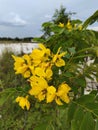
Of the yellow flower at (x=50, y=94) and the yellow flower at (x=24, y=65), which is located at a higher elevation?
the yellow flower at (x=24, y=65)

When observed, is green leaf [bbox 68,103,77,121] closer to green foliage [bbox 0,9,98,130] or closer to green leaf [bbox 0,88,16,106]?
green foliage [bbox 0,9,98,130]

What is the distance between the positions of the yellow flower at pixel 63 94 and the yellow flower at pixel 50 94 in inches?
0.7

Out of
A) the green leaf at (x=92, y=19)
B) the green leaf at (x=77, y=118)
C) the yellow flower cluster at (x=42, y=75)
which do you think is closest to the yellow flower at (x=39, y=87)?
the yellow flower cluster at (x=42, y=75)

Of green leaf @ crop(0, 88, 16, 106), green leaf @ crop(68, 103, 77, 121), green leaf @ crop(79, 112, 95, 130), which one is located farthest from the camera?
green leaf @ crop(0, 88, 16, 106)

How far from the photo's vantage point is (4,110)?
457 cm

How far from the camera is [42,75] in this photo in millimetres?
1480

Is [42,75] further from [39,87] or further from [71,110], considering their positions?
[71,110]

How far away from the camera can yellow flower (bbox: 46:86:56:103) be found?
4.77 ft

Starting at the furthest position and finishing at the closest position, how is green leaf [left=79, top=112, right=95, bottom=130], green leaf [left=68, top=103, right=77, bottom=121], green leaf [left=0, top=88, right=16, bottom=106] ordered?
green leaf [left=0, top=88, right=16, bottom=106]
green leaf [left=68, top=103, right=77, bottom=121]
green leaf [left=79, top=112, right=95, bottom=130]

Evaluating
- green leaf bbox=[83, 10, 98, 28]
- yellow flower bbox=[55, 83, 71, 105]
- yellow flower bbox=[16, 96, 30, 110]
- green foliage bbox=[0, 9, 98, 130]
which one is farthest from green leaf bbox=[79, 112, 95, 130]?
green leaf bbox=[83, 10, 98, 28]

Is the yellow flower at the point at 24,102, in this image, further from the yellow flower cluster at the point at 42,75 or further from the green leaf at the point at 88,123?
the green leaf at the point at 88,123

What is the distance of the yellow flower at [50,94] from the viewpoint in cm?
146

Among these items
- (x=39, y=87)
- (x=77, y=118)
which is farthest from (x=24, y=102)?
(x=77, y=118)

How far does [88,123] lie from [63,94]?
15cm
